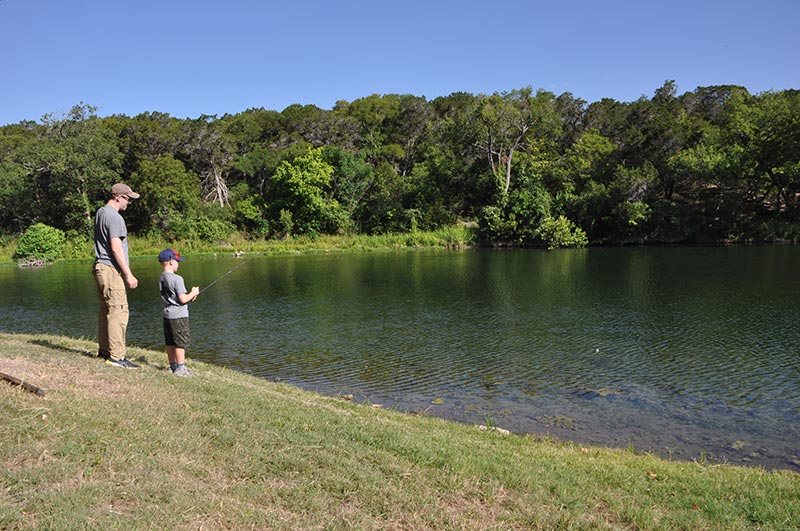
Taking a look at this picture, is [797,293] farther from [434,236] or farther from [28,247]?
[28,247]

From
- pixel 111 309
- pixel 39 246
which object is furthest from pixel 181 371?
pixel 39 246

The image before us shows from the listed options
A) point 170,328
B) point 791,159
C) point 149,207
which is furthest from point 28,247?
point 791,159

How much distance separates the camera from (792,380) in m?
12.2

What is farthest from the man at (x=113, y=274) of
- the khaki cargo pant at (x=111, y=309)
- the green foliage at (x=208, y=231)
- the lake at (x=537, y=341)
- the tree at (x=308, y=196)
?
the tree at (x=308, y=196)

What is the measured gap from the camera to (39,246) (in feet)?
173

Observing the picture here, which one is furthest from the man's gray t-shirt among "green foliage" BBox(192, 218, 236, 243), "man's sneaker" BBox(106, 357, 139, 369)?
"green foliage" BBox(192, 218, 236, 243)

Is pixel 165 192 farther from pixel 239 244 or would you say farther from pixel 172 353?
pixel 172 353

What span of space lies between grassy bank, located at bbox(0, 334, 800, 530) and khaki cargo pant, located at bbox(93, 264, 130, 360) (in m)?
1.27

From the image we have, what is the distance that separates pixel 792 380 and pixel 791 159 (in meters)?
46.6

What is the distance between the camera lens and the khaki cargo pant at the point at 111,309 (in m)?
8.59

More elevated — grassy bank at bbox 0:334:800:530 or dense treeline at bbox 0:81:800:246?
dense treeline at bbox 0:81:800:246

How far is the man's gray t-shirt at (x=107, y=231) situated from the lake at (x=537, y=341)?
538 centimetres

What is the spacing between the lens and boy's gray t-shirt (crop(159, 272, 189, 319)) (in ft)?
30.2

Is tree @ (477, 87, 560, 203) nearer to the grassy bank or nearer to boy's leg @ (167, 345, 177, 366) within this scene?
boy's leg @ (167, 345, 177, 366)
